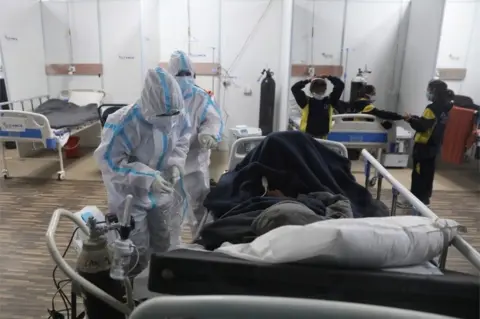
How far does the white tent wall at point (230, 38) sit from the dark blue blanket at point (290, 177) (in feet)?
12.9

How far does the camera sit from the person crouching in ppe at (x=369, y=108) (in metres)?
4.17

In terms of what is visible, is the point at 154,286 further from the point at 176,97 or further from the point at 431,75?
the point at 431,75

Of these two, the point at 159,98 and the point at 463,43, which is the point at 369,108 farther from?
the point at 159,98

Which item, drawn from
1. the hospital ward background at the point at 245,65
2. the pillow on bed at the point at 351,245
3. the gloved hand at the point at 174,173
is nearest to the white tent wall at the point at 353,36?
the hospital ward background at the point at 245,65

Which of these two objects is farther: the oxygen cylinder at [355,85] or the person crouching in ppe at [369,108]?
the oxygen cylinder at [355,85]

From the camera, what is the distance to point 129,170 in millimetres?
2045

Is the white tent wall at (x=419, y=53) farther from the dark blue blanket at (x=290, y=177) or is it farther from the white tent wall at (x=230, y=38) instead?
the dark blue blanket at (x=290, y=177)

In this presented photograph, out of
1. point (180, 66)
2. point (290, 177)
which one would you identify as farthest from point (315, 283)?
point (180, 66)

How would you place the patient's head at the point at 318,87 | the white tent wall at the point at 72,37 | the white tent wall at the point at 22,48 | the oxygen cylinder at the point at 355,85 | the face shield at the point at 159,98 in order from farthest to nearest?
the white tent wall at the point at 72,37
the oxygen cylinder at the point at 355,85
the white tent wall at the point at 22,48
the patient's head at the point at 318,87
the face shield at the point at 159,98

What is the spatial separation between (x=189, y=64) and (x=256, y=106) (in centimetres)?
298

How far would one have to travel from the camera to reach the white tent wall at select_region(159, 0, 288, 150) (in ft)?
18.8

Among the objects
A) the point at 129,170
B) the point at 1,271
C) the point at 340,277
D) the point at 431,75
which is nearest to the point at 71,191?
the point at 1,271

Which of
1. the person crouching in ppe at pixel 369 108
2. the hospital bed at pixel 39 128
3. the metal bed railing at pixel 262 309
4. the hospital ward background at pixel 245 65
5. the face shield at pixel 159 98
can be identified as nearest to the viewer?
the metal bed railing at pixel 262 309

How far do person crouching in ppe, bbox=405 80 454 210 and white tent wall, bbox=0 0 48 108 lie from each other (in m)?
5.06
